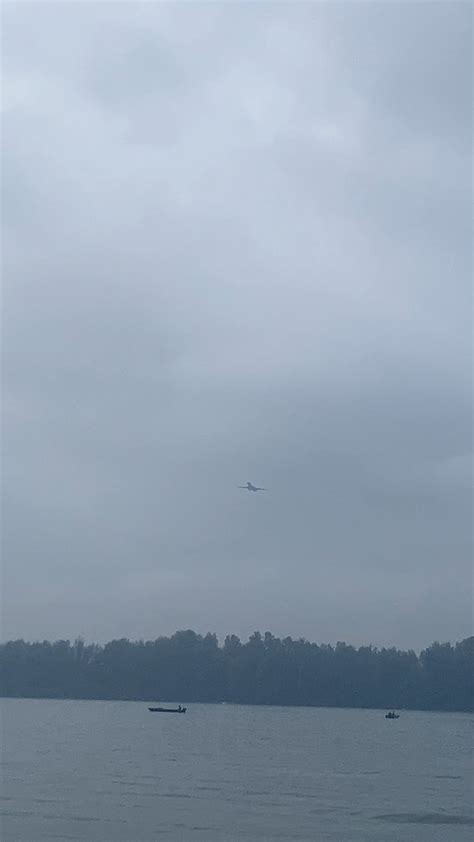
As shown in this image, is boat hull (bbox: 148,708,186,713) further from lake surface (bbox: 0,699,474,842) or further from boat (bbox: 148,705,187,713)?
lake surface (bbox: 0,699,474,842)

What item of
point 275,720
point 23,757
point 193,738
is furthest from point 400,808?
point 275,720

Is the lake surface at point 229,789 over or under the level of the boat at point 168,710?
under

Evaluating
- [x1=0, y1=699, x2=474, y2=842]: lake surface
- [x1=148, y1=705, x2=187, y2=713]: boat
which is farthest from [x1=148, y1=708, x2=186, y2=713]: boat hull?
[x1=0, y1=699, x2=474, y2=842]: lake surface

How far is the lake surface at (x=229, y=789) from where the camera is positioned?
37.6 metres

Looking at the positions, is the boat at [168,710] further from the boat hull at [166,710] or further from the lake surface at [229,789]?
the lake surface at [229,789]

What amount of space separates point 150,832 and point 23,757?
3041cm

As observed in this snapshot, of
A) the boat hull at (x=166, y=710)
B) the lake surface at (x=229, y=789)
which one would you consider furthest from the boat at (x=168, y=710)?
the lake surface at (x=229, y=789)

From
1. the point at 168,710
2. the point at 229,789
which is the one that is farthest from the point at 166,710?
the point at 229,789

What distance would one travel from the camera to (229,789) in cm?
4997

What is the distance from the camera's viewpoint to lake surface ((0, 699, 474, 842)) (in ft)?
123

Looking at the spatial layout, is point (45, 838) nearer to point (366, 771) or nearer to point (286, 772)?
point (286, 772)

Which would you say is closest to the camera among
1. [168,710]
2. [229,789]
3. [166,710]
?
[229,789]

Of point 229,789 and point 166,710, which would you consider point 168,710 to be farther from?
point 229,789

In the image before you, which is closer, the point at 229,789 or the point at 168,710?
the point at 229,789
